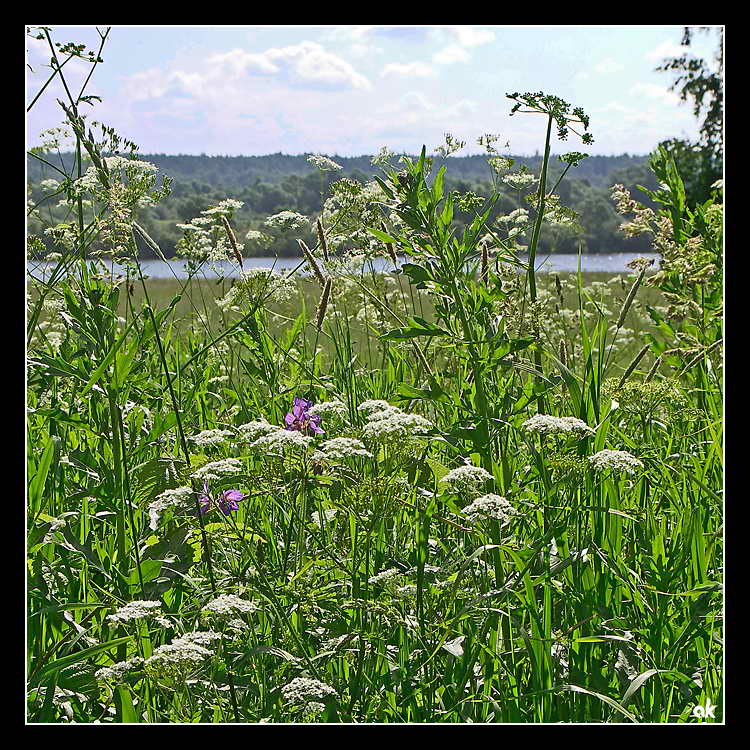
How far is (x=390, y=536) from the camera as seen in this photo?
2.44 m

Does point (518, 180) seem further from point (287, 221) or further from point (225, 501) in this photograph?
point (225, 501)

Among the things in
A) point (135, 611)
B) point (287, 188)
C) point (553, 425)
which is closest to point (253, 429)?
point (135, 611)

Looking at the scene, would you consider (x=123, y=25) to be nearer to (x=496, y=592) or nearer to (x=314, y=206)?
(x=314, y=206)

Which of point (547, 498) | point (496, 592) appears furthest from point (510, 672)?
point (547, 498)

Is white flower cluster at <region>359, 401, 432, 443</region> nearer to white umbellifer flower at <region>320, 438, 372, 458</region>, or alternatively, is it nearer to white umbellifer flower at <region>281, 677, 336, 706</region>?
white umbellifer flower at <region>320, 438, 372, 458</region>

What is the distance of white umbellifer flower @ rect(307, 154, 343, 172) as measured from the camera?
293 cm

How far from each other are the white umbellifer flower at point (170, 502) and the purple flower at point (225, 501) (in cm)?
4

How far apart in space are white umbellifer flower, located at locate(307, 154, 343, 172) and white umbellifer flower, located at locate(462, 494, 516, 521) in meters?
1.60

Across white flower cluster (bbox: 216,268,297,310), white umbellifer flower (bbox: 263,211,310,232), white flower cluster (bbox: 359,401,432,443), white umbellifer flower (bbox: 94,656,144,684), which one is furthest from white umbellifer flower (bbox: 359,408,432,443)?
white umbellifer flower (bbox: 263,211,310,232)

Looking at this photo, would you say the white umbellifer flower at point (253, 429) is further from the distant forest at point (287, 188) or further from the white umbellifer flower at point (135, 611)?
the distant forest at point (287, 188)

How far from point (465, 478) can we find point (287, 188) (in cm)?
337

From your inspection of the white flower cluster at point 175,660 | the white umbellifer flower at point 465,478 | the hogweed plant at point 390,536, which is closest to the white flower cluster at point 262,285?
the hogweed plant at point 390,536

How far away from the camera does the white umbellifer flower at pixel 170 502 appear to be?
184cm
